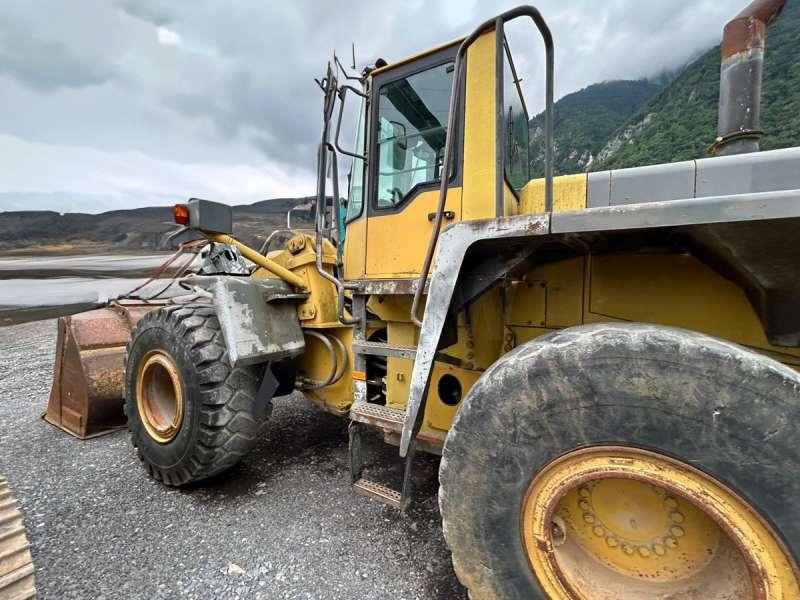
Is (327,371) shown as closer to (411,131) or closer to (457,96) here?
(411,131)

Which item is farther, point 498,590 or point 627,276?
point 627,276

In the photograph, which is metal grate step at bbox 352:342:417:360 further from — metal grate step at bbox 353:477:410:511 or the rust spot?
the rust spot

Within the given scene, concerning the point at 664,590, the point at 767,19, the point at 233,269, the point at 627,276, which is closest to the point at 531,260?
the point at 627,276

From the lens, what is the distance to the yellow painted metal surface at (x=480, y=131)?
6.46 ft

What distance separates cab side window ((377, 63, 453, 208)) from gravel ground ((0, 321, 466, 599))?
1.89 metres

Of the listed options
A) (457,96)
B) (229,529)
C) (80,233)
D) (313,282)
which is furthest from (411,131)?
(80,233)

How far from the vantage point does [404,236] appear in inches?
89.4

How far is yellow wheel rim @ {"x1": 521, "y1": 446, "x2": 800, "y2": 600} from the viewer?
1076 mm

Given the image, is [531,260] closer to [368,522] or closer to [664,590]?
[664,590]

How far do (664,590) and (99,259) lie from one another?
5270cm

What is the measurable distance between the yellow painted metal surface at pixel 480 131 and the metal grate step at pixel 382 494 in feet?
4.73

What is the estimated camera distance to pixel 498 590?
4.58ft

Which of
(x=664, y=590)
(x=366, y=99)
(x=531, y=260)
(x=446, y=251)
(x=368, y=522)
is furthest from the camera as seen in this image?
(x=366, y=99)

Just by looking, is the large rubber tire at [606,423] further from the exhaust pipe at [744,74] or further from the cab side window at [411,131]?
the exhaust pipe at [744,74]
